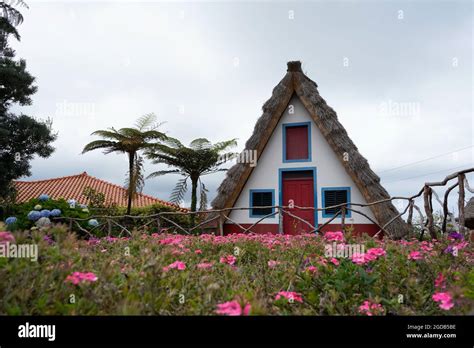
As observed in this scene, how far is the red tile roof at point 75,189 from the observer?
26.3m

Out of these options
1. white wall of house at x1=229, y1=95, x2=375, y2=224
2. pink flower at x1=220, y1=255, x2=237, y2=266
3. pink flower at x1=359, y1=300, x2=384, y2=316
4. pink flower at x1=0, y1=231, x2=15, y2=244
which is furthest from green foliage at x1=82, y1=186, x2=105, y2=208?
pink flower at x1=359, y1=300, x2=384, y2=316

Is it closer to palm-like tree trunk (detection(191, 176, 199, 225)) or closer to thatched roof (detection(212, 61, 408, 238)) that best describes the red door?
thatched roof (detection(212, 61, 408, 238))

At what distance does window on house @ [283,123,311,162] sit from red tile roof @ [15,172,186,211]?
604 inches

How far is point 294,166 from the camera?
12391mm

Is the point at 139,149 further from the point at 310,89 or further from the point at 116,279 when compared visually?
the point at 116,279

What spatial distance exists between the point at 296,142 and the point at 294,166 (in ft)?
2.84

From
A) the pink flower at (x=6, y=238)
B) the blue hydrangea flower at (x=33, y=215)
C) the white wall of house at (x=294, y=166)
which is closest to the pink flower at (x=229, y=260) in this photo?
the pink flower at (x=6, y=238)

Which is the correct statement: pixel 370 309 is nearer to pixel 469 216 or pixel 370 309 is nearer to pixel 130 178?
pixel 469 216

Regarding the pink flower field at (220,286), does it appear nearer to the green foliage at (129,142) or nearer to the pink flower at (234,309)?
the pink flower at (234,309)

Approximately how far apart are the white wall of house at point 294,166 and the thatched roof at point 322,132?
23 centimetres

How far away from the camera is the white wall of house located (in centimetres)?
1202

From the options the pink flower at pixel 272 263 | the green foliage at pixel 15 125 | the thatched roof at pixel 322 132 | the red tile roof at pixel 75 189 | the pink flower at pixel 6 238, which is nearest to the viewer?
the pink flower at pixel 6 238

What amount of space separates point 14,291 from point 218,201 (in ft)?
35.6

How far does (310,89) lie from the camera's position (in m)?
13.0
